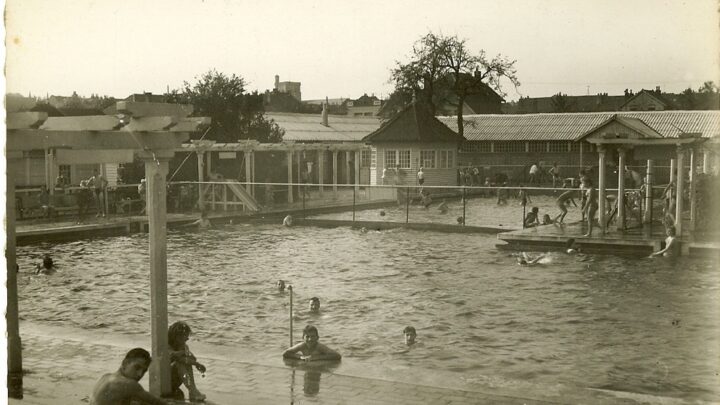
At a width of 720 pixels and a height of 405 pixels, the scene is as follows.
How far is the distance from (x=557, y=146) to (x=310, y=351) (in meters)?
44.2

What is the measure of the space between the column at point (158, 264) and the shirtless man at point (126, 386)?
129cm

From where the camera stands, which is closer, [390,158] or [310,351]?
[310,351]

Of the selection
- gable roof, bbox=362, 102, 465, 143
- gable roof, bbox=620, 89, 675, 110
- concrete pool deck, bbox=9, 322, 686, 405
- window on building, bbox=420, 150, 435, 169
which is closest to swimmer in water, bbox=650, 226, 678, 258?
concrete pool deck, bbox=9, 322, 686, 405

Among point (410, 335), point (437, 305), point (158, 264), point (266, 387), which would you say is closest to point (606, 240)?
point (437, 305)

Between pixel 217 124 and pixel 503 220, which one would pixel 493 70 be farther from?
pixel 503 220

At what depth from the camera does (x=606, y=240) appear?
2056cm

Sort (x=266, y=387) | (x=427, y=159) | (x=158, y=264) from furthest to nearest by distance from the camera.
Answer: (x=427, y=159) → (x=266, y=387) → (x=158, y=264)

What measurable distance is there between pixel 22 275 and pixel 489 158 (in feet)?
126

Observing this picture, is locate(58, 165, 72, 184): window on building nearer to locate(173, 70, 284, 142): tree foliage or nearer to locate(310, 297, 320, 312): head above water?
locate(173, 70, 284, 142): tree foliage

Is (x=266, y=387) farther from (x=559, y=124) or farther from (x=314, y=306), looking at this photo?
(x=559, y=124)

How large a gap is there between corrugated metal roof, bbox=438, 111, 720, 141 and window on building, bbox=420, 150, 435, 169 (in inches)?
400

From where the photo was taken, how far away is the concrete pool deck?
789 cm

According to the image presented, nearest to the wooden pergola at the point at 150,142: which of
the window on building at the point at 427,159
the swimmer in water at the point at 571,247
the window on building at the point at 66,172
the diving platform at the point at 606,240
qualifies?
the swimmer in water at the point at 571,247

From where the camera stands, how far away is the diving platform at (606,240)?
19.8 meters
